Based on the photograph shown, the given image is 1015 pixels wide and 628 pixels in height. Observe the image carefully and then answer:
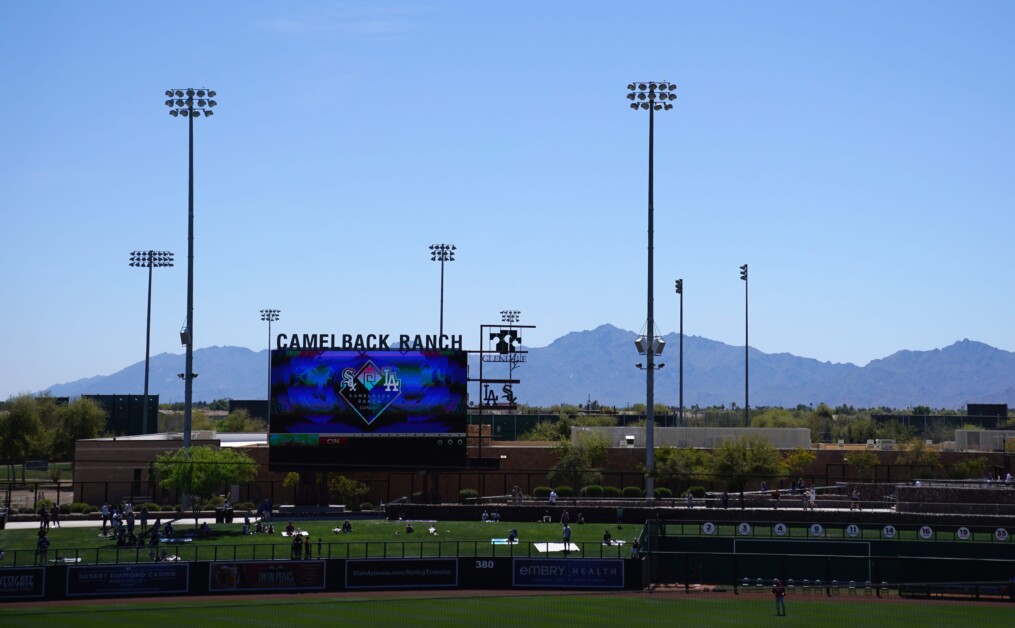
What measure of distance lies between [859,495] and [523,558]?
26.4m

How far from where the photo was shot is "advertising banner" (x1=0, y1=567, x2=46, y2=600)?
4672 centimetres

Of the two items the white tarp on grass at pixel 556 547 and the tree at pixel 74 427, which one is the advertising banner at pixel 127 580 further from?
the tree at pixel 74 427

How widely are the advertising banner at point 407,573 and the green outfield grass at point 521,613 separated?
1.65m

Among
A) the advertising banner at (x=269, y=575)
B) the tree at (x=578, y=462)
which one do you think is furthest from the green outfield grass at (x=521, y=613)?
the tree at (x=578, y=462)

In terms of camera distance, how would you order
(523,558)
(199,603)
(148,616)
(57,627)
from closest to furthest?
(57,627), (148,616), (199,603), (523,558)

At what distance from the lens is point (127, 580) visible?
48031 mm

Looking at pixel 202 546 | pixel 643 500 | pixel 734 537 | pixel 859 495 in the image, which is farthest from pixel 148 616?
pixel 859 495

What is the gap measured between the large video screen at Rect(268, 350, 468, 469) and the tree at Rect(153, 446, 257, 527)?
286cm

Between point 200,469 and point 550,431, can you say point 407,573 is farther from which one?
point 550,431

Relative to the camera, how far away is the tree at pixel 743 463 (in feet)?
240

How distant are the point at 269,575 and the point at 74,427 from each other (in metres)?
59.2

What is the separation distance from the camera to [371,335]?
Answer: 67.1m

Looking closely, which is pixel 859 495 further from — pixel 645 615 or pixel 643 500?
pixel 645 615

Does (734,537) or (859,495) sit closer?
(734,537)
